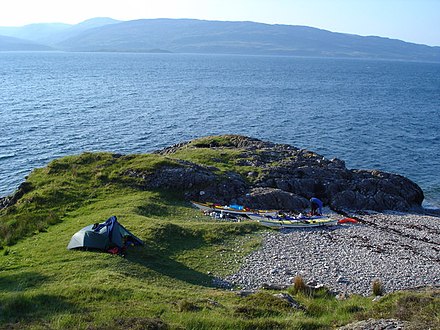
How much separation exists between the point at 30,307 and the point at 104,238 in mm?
10550

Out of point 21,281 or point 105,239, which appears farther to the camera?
point 105,239

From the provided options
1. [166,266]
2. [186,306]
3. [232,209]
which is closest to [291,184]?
[232,209]

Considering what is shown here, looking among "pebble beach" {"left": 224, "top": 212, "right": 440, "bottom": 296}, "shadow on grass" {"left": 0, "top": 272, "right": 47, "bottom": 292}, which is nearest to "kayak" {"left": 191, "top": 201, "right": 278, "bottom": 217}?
"pebble beach" {"left": 224, "top": 212, "right": 440, "bottom": 296}

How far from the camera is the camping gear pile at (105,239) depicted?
31.1 m

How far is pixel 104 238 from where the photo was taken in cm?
3120

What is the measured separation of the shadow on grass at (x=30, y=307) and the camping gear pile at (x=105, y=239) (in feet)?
29.5

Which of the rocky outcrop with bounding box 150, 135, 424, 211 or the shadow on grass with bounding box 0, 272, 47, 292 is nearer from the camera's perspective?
the shadow on grass with bounding box 0, 272, 47, 292

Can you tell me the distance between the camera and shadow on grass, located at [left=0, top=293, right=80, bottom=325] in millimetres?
19625

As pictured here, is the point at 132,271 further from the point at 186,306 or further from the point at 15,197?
the point at 15,197

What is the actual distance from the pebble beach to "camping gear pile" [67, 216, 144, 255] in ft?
25.2

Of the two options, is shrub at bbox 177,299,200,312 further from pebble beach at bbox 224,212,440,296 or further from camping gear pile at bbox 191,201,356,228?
camping gear pile at bbox 191,201,356,228

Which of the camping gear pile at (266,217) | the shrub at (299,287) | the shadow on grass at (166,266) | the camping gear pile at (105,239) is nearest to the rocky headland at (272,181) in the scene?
the camping gear pile at (266,217)

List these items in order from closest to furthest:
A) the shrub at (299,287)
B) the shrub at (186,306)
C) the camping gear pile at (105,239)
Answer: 1. the shrub at (186,306)
2. the shrub at (299,287)
3. the camping gear pile at (105,239)

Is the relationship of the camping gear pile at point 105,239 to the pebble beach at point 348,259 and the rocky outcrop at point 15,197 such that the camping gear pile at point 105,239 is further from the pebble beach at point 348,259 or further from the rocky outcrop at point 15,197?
the rocky outcrop at point 15,197
